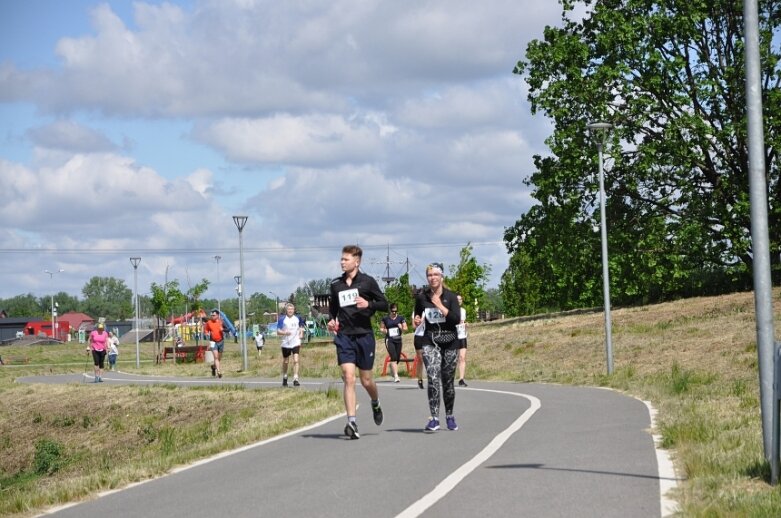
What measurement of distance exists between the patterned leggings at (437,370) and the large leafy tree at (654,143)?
25.2 metres

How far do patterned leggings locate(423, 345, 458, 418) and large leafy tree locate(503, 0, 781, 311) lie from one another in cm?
2524

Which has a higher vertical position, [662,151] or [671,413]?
[662,151]

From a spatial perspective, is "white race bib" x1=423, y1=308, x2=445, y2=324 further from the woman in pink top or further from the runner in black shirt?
the woman in pink top

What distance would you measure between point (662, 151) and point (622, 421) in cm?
2485

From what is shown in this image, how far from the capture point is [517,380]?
26109mm

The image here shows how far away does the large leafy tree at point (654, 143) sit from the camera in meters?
37.2

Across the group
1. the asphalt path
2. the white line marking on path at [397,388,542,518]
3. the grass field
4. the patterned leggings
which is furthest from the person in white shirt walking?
the patterned leggings

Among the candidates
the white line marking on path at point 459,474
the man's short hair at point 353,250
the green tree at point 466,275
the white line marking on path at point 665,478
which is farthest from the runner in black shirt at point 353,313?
the green tree at point 466,275

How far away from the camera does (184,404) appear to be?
80.5 feet

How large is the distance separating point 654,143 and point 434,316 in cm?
2606

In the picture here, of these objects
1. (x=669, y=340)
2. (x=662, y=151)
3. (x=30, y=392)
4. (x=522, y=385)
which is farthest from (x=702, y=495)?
(x=662, y=151)

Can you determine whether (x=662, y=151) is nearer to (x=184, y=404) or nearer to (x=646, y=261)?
(x=646, y=261)

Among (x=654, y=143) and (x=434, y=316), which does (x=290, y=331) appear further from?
(x=654, y=143)

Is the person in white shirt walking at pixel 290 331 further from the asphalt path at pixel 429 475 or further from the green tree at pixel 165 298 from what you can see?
the green tree at pixel 165 298
